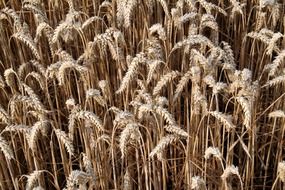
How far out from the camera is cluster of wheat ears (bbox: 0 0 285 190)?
57.2 inches

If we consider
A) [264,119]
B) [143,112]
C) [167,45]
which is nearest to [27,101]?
[143,112]

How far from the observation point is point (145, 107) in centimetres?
141

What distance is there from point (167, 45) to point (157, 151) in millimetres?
534

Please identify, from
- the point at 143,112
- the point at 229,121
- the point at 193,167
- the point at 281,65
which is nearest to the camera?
the point at 229,121

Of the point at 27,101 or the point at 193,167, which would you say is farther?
the point at 193,167


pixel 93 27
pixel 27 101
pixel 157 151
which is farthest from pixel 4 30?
pixel 157 151

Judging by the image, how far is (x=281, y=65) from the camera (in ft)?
5.78

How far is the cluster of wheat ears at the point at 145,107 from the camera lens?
1454 millimetres

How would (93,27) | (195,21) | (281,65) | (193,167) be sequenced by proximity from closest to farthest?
(193,167)
(281,65)
(195,21)
(93,27)

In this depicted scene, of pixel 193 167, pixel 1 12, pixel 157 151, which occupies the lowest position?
pixel 193 167

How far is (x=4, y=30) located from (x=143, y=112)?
1.01 metres

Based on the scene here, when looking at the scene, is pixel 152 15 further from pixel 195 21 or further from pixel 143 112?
pixel 143 112

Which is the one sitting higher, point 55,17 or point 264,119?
point 55,17

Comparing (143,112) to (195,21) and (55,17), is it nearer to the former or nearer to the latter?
(195,21)
